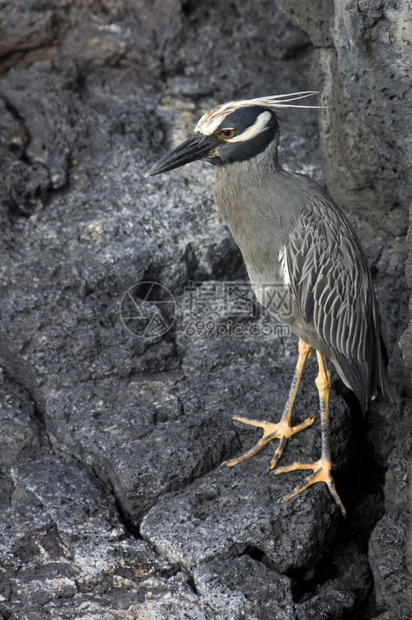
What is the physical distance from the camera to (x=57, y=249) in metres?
3.95

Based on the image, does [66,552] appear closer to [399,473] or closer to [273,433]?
[273,433]

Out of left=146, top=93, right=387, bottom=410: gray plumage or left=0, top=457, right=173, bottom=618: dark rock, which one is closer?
left=0, top=457, right=173, bottom=618: dark rock

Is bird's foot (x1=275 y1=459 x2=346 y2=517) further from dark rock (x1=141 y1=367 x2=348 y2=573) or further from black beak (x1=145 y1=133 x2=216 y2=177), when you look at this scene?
black beak (x1=145 y1=133 x2=216 y2=177)

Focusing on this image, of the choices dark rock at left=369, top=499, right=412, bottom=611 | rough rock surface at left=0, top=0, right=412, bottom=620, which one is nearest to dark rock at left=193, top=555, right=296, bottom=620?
rough rock surface at left=0, top=0, right=412, bottom=620

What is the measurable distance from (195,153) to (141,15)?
89.5 inches

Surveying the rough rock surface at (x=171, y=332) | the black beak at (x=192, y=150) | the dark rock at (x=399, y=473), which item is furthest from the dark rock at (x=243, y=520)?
the black beak at (x=192, y=150)

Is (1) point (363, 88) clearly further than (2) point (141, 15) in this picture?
No

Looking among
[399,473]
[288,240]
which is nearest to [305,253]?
[288,240]

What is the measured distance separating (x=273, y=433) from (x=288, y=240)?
3.24 ft

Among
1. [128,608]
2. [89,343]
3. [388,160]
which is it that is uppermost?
[388,160]

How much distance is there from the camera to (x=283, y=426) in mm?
3336

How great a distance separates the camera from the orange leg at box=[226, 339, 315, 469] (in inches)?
128

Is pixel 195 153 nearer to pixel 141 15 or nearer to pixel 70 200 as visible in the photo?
pixel 70 200

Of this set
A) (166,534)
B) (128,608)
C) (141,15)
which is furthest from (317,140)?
(128,608)
